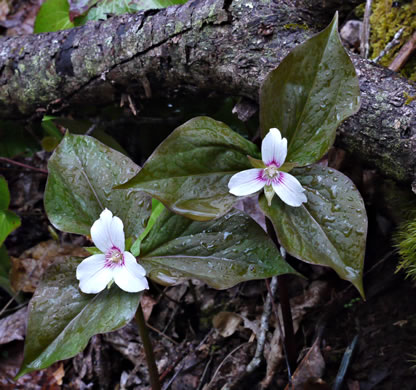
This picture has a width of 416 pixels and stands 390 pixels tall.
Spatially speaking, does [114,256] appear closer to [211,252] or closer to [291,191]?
[211,252]

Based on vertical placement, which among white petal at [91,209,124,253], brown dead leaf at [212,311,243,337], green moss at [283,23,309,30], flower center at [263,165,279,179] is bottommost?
brown dead leaf at [212,311,243,337]

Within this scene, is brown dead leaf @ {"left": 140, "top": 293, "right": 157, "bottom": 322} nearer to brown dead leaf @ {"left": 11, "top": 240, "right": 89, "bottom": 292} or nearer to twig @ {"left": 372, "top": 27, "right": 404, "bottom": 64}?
brown dead leaf @ {"left": 11, "top": 240, "right": 89, "bottom": 292}

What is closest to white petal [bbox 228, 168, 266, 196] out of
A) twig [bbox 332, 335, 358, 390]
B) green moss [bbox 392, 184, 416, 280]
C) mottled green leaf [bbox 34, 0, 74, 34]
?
green moss [bbox 392, 184, 416, 280]

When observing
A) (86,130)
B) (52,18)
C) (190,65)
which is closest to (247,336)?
(190,65)

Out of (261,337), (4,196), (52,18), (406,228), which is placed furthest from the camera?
(52,18)

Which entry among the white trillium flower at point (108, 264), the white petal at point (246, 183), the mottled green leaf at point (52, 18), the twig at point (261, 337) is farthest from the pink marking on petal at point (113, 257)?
the mottled green leaf at point (52, 18)

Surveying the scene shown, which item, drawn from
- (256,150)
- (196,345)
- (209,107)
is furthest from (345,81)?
(196,345)

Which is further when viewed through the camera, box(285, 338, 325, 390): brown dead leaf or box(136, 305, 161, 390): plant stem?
box(285, 338, 325, 390): brown dead leaf
